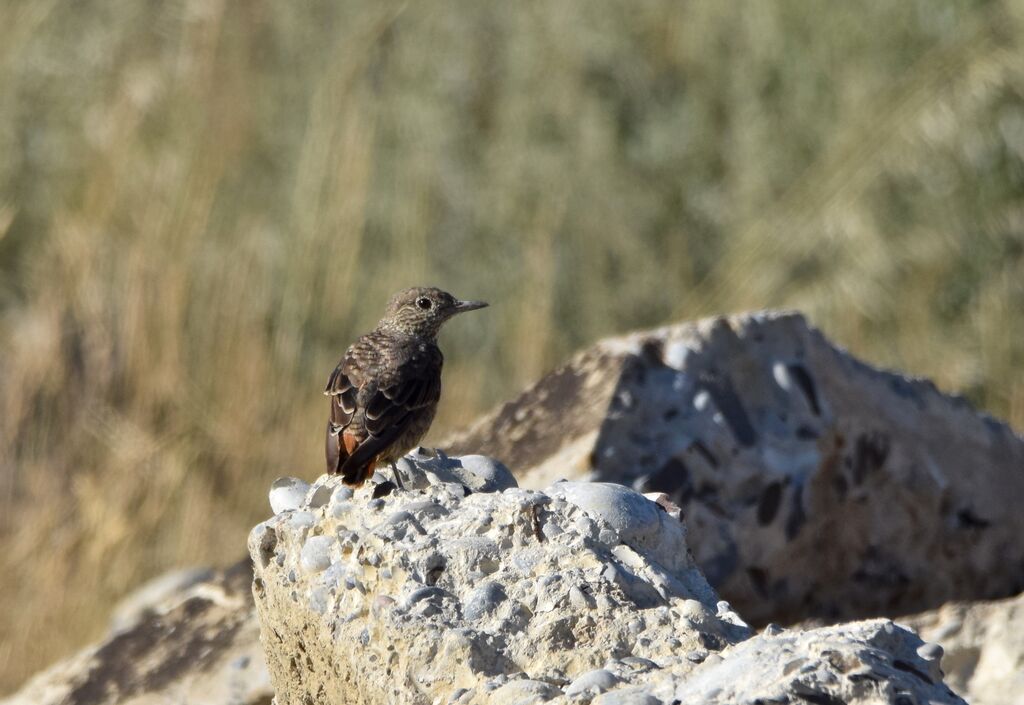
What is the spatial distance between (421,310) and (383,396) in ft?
2.36

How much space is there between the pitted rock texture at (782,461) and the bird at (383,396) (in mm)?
333

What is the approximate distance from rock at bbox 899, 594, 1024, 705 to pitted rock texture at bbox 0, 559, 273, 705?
1459 millimetres

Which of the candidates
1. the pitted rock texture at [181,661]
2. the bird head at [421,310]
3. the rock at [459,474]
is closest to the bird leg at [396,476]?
the rock at [459,474]

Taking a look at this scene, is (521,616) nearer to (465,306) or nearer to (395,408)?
(395,408)

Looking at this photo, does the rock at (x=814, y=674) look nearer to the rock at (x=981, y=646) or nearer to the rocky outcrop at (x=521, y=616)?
the rocky outcrop at (x=521, y=616)

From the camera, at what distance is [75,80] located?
7859 millimetres

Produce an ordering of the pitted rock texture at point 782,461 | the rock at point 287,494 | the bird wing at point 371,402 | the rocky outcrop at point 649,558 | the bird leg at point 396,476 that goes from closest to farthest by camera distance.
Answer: the rocky outcrop at point 649,558 → the bird leg at point 396,476 → the rock at point 287,494 → the bird wing at point 371,402 → the pitted rock texture at point 782,461

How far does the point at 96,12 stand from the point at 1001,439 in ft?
17.7

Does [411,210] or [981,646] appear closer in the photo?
[981,646]

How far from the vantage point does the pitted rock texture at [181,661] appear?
3471mm

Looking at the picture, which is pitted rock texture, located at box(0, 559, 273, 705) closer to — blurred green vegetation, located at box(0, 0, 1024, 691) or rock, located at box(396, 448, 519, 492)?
rock, located at box(396, 448, 519, 492)

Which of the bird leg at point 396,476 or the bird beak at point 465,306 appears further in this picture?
the bird beak at point 465,306

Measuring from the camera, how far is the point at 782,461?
3955 millimetres

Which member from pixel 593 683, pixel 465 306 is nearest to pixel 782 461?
pixel 465 306
